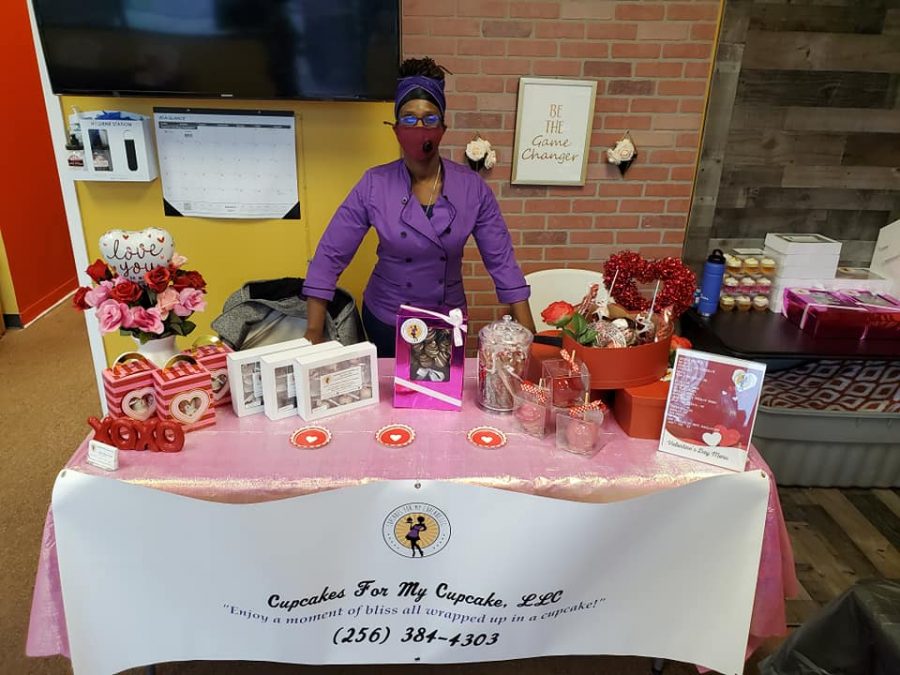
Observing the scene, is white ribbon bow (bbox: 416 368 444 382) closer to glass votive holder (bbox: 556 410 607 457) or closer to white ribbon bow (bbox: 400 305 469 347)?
white ribbon bow (bbox: 400 305 469 347)

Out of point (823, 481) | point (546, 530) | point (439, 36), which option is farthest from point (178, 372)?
point (823, 481)

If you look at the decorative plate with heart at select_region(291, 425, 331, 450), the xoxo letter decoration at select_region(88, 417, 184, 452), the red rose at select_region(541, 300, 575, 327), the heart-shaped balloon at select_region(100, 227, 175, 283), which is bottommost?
the decorative plate with heart at select_region(291, 425, 331, 450)

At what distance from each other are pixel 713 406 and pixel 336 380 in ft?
2.86

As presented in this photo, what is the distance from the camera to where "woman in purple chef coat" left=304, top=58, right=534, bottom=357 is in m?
1.98

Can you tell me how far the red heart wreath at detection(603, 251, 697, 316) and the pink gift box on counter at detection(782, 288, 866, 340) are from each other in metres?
1.21

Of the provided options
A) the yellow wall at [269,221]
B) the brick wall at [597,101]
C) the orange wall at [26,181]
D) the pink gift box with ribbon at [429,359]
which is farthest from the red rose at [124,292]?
the orange wall at [26,181]

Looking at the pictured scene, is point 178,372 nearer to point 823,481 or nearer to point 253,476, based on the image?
point 253,476

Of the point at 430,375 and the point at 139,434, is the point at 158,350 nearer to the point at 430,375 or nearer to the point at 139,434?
the point at 139,434

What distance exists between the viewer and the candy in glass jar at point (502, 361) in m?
1.64

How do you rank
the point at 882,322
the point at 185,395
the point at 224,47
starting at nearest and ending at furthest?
the point at 185,395 < the point at 224,47 < the point at 882,322

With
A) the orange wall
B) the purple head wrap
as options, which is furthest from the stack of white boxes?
the orange wall

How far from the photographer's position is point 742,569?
1.49 metres

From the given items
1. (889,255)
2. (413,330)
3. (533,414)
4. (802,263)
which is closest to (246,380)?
(413,330)

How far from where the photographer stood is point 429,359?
5.46 ft
